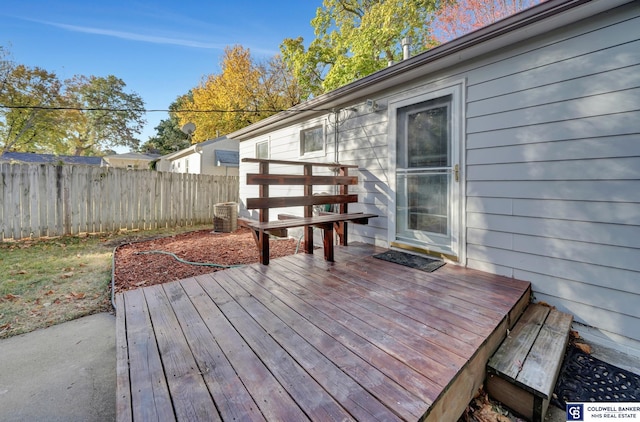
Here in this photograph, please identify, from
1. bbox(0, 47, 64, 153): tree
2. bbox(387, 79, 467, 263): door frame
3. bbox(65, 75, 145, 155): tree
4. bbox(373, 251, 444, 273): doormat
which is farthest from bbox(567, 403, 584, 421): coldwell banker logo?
bbox(65, 75, 145, 155): tree

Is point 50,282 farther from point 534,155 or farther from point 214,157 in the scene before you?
point 214,157

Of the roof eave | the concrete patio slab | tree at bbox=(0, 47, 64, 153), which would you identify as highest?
tree at bbox=(0, 47, 64, 153)

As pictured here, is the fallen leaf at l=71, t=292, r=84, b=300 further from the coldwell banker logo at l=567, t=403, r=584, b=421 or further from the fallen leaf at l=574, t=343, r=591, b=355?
the fallen leaf at l=574, t=343, r=591, b=355

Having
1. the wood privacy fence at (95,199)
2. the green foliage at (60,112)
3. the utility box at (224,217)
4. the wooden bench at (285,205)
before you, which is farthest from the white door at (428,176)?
the wood privacy fence at (95,199)

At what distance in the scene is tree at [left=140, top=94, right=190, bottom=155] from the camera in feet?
85.0

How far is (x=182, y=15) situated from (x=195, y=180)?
5035 millimetres

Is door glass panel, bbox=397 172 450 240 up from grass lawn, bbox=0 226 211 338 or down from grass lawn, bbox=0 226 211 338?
up

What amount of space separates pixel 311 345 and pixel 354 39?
12416 mm

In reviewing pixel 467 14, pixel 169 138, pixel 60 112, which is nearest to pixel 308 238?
pixel 467 14

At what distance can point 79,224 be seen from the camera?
19.8ft

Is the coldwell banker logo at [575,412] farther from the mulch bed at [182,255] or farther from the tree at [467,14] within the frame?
the tree at [467,14]

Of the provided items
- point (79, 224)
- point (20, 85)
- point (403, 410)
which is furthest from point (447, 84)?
point (20, 85)

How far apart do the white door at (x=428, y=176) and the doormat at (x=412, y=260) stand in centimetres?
16

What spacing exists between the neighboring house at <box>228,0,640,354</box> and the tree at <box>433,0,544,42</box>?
8.90 metres
